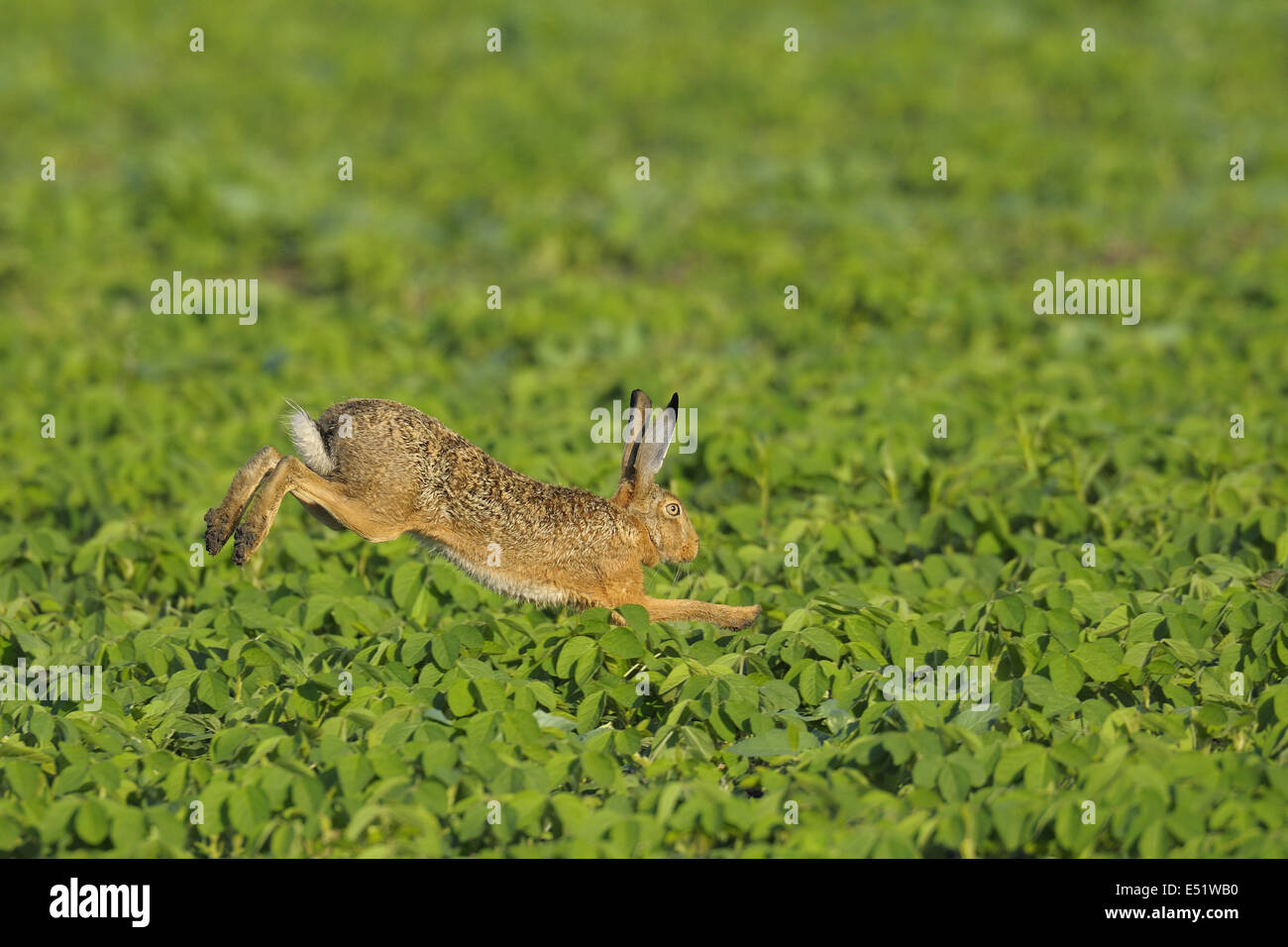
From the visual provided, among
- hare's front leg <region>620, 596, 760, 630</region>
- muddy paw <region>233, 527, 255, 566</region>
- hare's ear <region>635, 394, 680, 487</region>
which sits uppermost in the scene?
hare's ear <region>635, 394, 680, 487</region>

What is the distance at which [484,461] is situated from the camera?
6.92 metres

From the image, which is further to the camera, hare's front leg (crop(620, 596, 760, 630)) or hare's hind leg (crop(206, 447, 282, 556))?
hare's front leg (crop(620, 596, 760, 630))

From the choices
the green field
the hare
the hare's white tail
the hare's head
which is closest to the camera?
the green field

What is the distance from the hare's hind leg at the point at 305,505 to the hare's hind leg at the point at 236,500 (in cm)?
4

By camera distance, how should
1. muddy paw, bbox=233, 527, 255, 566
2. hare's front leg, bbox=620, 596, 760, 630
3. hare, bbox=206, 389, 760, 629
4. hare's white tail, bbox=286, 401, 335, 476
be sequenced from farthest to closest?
hare's front leg, bbox=620, 596, 760, 630, hare's white tail, bbox=286, 401, 335, 476, hare, bbox=206, 389, 760, 629, muddy paw, bbox=233, 527, 255, 566

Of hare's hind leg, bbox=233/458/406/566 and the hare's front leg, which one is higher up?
hare's hind leg, bbox=233/458/406/566

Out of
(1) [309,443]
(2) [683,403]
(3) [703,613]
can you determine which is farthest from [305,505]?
(2) [683,403]

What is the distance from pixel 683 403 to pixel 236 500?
4884 millimetres

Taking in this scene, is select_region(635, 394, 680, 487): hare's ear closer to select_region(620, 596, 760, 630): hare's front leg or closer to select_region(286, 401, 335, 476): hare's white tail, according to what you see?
select_region(620, 596, 760, 630): hare's front leg

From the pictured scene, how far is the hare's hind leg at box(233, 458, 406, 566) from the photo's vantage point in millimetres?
6258

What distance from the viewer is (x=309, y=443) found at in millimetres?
6625

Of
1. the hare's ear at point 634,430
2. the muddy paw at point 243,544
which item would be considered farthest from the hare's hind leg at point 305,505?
the hare's ear at point 634,430

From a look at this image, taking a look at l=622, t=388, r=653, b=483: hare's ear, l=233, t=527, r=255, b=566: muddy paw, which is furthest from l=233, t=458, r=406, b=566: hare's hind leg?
l=622, t=388, r=653, b=483: hare's ear

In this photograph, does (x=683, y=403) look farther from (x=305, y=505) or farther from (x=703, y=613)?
(x=305, y=505)
